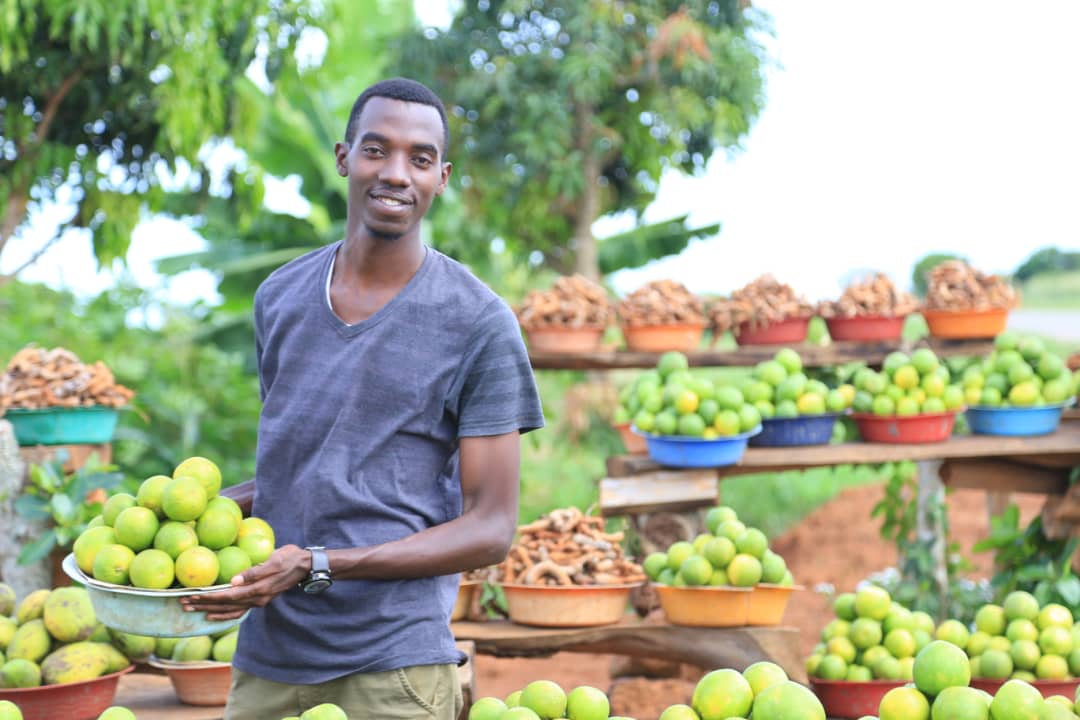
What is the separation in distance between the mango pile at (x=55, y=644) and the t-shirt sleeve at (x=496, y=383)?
5.09 feet

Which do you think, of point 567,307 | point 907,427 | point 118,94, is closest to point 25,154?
point 118,94

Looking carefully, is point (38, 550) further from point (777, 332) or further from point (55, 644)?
point (777, 332)

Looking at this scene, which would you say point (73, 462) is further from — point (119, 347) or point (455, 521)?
point (119, 347)

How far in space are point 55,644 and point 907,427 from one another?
3526mm

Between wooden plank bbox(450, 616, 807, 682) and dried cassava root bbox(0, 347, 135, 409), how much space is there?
1779 mm

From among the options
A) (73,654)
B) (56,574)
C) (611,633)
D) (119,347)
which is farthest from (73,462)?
(119,347)

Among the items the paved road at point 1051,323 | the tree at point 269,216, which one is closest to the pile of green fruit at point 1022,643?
the tree at point 269,216

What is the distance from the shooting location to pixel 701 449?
4555 millimetres

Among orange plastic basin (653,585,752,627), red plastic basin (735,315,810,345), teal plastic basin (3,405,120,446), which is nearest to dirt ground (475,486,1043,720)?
orange plastic basin (653,585,752,627)

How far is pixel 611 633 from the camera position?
4105 millimetres

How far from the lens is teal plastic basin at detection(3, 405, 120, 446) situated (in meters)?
4.55

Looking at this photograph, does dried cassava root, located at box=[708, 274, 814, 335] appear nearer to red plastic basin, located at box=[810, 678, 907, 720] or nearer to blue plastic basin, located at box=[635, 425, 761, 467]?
blue plastic basin, located at box=[635, 425, 761, 467]

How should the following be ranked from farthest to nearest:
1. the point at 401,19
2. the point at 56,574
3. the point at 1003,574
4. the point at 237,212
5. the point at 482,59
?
1. the point at 401,19
2. the point at 482,59
3. the point at 237,212
4. the point at 1003,574
5. the point at 56,574

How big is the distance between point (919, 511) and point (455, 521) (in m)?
4.62
